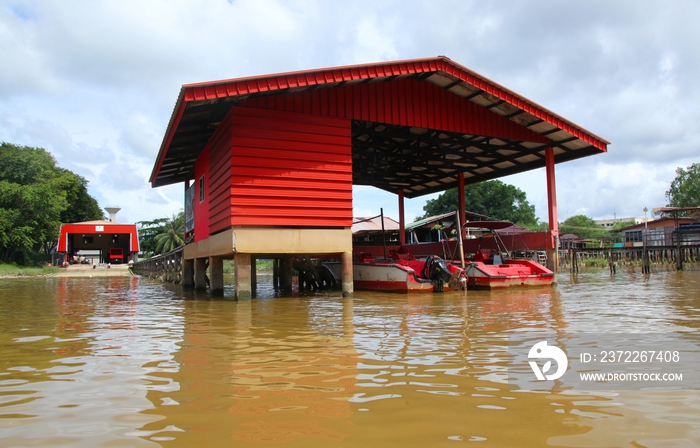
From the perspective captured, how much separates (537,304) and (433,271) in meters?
4.96

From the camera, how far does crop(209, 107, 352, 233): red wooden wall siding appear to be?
12859mm

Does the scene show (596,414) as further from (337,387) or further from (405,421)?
(337,387)

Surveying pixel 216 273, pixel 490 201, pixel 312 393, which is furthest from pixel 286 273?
pixel 490 201

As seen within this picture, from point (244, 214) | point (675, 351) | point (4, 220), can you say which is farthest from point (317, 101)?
point (4, 220)

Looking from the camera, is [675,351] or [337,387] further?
[675,351]

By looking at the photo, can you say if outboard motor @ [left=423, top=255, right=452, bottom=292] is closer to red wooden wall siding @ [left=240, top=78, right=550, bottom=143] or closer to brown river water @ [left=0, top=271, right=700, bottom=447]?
red wooden wall siding @ [left=240, top=78, right=550, bottom=143]

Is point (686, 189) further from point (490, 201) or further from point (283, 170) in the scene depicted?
point (283, 170)

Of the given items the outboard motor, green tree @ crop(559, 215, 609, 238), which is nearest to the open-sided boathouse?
the outboard motor

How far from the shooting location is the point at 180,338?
6.60 m

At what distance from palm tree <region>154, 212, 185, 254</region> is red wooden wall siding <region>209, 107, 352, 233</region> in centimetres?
4475

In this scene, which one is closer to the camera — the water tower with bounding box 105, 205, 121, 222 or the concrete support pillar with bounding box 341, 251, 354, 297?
the concrete support pillar with bounding box 341, 251, 354, 297

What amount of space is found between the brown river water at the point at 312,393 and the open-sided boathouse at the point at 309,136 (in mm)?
5777

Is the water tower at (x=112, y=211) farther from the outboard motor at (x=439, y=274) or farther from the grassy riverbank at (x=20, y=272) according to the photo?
the outboard motor at (x=439, y=274)

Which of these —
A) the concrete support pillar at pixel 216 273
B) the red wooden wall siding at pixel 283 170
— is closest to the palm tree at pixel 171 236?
the concrete support pillar at pixel 216 273
